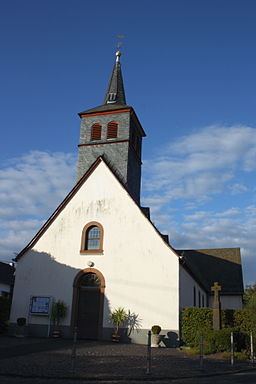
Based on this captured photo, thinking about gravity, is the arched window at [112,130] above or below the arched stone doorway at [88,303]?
above

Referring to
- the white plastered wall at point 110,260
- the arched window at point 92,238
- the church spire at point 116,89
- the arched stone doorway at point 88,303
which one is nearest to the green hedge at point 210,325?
the white plastered wall at point 110,260

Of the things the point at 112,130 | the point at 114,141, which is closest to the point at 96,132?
the point at 112,130

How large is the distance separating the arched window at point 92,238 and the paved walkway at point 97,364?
22.3ft

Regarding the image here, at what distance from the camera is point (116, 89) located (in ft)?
102

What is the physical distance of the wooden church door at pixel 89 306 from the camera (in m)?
21.4

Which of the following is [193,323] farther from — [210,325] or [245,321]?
[245,321]

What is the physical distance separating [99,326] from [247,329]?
7581 mm

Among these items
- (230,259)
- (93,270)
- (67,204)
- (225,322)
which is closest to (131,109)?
(67,204)

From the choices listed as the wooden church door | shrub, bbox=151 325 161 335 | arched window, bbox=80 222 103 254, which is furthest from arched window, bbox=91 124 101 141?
shrub, bbox=151 325 161 335

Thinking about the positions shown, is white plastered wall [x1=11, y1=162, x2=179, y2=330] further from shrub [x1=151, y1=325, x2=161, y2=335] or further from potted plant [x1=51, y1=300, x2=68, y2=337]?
shrub [x1=151, y1=325, x2=161, y2=335]

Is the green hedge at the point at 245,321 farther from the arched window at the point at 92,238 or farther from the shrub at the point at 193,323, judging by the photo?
the arched window at the point at 92,238

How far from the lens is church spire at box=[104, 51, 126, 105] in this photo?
100 feet

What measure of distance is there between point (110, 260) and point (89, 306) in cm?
275

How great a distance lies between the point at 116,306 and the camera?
21141mm
